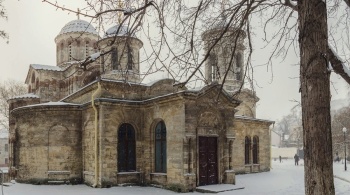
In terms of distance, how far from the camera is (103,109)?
16891 mm

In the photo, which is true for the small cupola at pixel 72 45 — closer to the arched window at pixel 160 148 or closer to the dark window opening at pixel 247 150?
the arched window at pixel 160 148

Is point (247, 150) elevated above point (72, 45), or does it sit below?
below

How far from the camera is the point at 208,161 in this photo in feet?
55.4

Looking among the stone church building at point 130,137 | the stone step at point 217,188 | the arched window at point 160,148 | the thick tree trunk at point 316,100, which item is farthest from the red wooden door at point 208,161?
the thick tree trunk at point 316,100

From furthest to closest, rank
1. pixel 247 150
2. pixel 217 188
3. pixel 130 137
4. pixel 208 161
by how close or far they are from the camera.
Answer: pixel 247 150
pixel 130 137
pixel 208 161
pixel 217 188

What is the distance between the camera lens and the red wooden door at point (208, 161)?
649 inches

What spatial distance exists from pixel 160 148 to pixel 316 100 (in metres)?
12.9

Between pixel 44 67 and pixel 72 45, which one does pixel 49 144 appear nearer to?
pixel 44 67

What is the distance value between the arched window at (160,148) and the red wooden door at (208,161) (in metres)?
1.88

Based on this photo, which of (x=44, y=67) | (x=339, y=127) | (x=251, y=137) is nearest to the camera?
(x=251, y=137)

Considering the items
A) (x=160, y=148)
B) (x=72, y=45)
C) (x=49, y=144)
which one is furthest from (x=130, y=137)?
(x=72, y=45)

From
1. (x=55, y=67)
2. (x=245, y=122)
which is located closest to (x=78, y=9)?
(x=245, y=122)

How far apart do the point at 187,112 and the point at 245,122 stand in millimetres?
10987

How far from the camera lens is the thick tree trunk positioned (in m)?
4.87
